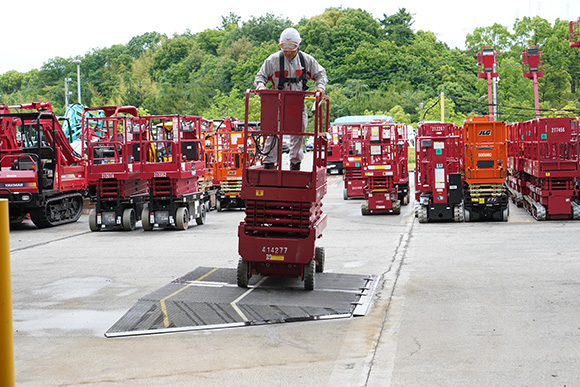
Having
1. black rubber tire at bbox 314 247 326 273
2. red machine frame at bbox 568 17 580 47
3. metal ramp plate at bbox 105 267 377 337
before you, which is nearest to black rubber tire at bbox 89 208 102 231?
metal ramp plate at bbox 105 267 377 337

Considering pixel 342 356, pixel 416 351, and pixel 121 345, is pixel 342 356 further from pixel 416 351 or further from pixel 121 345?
pixel 121 345

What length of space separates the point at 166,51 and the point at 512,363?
119 metres

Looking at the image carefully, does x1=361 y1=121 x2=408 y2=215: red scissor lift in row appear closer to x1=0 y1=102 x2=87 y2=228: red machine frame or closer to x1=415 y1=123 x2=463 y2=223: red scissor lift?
x1=415 y1=123 x2=463 y2=223: red scissor lift

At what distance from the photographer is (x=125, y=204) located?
65.3 feet

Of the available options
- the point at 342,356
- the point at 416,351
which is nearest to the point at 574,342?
the point at 416,351

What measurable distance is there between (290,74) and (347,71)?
89945mm

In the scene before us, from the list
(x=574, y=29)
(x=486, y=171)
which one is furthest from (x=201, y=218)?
→ (x=574, y=29)

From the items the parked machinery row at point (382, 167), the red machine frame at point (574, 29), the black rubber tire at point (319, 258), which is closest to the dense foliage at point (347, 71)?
the red machine frame at point (574, 29)

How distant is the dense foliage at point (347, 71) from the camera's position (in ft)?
276

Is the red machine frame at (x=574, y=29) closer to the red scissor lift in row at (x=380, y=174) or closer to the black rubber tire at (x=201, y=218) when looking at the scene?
the red scissor lift in row at (x=380, y=174)

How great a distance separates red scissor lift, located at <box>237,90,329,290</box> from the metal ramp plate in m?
0.36

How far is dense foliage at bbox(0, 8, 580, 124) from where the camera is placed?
84.0 meters

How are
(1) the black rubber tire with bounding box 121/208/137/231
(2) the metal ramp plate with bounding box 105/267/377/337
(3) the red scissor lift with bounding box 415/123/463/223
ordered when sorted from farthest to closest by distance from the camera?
(3) the red scissor lift with bounding box 415/123/463/223, (1) the black rubber tire with bounding box 121/208/137/231, (2) the metal ramp plate with bounding box 105/267/377/337

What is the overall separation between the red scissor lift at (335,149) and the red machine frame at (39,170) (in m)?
20.8
